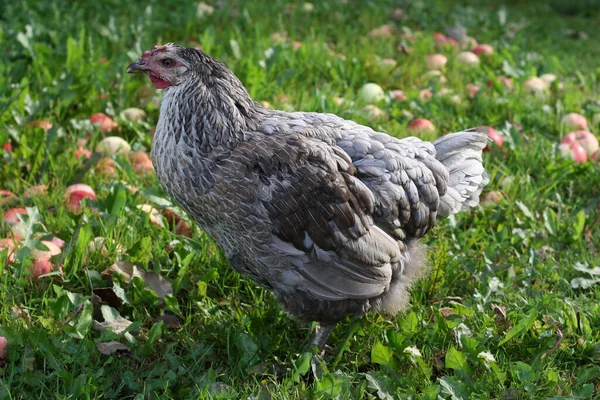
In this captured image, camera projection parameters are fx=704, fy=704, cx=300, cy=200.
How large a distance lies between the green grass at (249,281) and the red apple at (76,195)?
0.05 metres

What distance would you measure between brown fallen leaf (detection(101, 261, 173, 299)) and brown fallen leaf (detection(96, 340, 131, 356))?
333 mm

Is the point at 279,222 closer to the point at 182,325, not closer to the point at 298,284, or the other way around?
the point at 298,284

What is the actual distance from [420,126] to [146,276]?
2084 mm

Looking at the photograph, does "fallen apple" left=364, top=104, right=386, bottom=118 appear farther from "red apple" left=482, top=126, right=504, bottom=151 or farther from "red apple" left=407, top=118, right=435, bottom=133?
"red apple" left=482, top=126, right=504, bottom=151

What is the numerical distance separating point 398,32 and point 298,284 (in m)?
4.18

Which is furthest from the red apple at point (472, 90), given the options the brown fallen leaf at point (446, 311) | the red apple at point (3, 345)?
the red apple at point (3, 345)

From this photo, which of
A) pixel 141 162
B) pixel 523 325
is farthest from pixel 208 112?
pixel 523 325

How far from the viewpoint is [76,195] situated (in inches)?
139

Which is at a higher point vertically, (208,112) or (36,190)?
(208,112)

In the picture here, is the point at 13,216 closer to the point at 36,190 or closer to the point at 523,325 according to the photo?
the point at 36,190

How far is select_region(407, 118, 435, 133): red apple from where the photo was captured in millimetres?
4406

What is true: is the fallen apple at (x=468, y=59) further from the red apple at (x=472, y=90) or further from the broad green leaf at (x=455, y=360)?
the broad green leaf at (x=455, y=360)

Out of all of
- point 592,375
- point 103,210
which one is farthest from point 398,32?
point 592,375

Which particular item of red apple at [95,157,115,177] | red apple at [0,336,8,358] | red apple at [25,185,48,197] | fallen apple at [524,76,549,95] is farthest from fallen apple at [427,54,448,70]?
red apple at [0,336,8,358]
